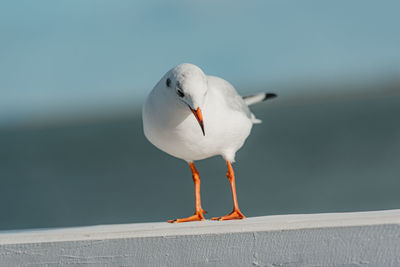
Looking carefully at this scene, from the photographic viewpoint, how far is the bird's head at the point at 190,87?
1.92 metres

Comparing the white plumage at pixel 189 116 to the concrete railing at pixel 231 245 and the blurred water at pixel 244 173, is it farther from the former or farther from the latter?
the blurred water at pixel 244 173

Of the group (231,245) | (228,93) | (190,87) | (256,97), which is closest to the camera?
(231,245)

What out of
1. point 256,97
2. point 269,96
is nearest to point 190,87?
point 256,97

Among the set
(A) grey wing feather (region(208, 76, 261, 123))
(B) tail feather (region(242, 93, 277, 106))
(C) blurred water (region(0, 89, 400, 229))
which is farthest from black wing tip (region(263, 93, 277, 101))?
(C) blurred water (region(0, 89, 400, 229))

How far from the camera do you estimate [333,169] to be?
8227 millimetres

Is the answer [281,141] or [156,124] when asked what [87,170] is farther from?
[156,124]

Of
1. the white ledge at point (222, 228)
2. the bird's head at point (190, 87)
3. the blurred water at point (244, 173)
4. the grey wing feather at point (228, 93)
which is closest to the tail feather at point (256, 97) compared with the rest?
the grey wing feather at point (228, 93)

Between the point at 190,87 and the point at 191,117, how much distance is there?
7.7 inches

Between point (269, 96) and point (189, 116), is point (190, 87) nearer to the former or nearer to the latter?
point (189, 116)

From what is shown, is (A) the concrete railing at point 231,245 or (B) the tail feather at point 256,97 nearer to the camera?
(A) the concrete railing at point 231,245

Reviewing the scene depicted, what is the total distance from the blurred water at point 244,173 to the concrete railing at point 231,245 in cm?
594

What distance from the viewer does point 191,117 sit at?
209cm

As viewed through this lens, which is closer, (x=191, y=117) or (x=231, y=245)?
(x=231, y=245)

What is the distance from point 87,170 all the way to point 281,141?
Answer: 3.14 metres
